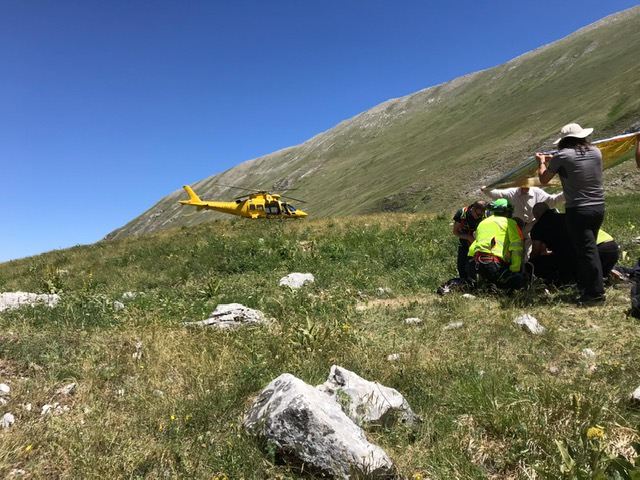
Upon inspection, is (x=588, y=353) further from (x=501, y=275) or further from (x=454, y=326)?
(x=501, y=275)

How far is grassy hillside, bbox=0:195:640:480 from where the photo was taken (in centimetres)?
300

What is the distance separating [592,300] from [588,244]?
944 mm

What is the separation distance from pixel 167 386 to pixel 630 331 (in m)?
6.00

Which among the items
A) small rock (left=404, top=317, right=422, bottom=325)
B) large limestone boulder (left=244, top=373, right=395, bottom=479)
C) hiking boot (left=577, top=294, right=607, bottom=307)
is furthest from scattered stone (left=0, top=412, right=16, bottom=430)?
hiking boot (left=577, top=294, right=607, bottom=307)

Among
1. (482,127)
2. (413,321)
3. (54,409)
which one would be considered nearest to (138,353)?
(54,409)

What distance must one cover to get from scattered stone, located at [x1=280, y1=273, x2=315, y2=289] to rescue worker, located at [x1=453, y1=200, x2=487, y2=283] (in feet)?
12.1

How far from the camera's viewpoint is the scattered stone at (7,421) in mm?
3553

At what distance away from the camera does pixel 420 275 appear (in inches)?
392

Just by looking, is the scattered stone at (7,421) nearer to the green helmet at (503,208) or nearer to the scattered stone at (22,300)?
the scattered stone at (22,300)

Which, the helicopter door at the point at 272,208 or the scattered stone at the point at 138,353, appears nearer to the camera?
the scattered stone at the point at 138,353

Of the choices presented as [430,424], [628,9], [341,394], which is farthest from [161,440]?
[628,9]

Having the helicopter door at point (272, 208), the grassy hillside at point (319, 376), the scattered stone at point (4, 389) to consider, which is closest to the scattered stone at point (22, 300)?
the grassy hillside at point (319, 376)

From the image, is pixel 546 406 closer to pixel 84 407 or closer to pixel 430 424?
pixel 430 424

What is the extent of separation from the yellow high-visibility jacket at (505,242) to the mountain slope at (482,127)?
2467 inches
